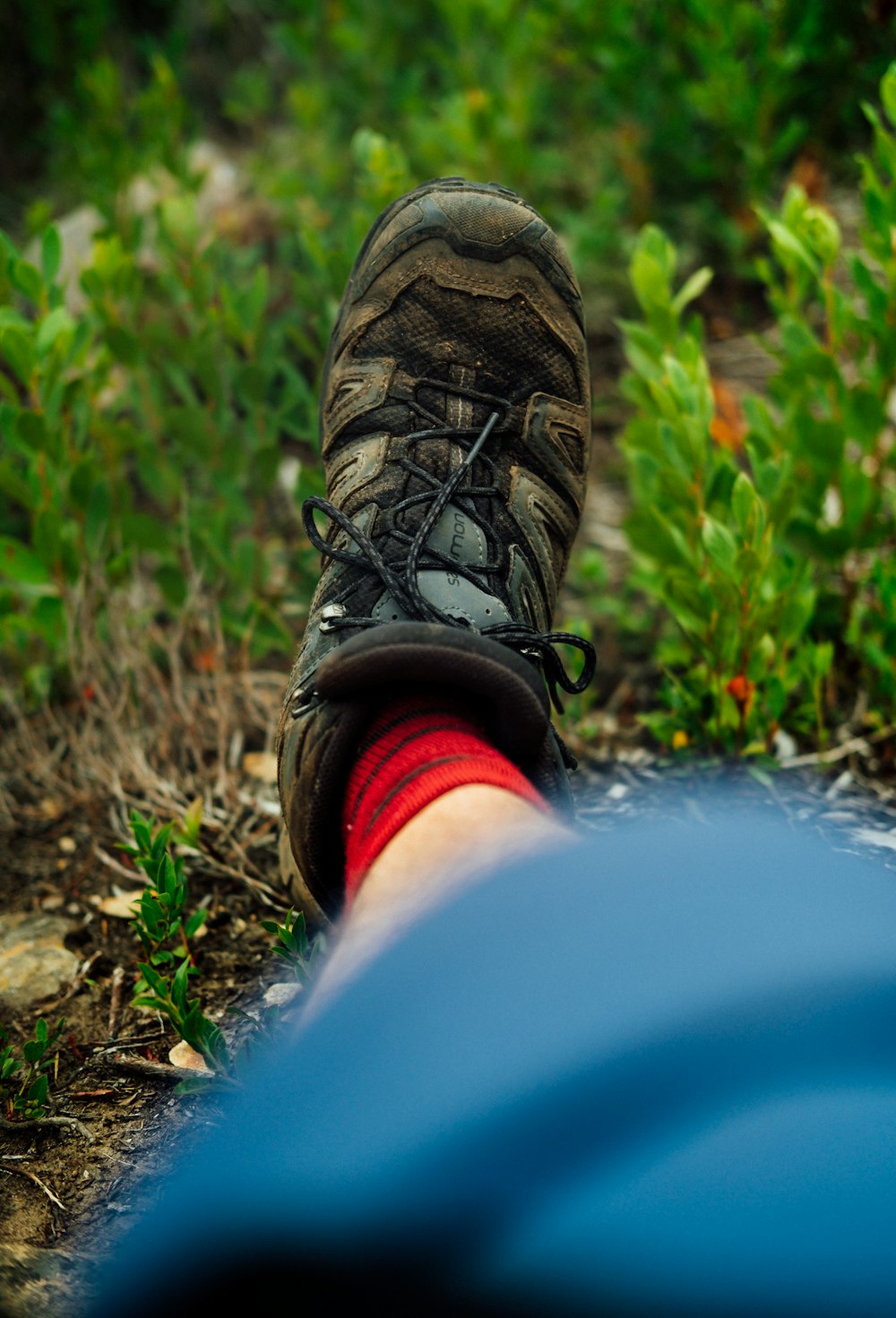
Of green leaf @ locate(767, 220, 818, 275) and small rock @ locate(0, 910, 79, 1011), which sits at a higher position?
green leaf @ locate(767, 220, 818, 275)

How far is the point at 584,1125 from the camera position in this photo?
697 millimetres

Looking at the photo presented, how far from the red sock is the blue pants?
10.6 inches

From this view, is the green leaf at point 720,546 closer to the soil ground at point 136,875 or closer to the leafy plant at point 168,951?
the soil ground at point 136,875

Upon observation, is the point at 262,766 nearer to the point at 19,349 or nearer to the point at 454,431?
the point at 454,431

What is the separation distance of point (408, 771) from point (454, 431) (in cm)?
74

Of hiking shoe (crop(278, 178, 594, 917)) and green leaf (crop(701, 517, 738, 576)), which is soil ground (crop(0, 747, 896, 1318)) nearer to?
hiking shoe (crop(278, 178, 594, 917))

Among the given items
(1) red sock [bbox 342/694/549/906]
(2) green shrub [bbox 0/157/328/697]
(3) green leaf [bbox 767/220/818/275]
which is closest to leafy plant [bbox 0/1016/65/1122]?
(1) red sock [bbox 342/694/549/906]

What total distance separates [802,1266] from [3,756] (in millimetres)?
1656

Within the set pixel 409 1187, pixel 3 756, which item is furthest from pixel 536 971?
pixel 3 756

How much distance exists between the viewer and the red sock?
1067 millimetres

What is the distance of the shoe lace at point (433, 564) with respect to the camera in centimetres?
137

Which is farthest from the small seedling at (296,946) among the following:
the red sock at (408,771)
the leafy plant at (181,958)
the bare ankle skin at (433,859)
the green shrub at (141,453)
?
the green shrub at (141,453)

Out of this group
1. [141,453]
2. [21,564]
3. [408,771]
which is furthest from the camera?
[141,453]

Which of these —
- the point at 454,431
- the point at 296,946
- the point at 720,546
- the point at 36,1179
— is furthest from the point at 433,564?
the point at 36,1179
